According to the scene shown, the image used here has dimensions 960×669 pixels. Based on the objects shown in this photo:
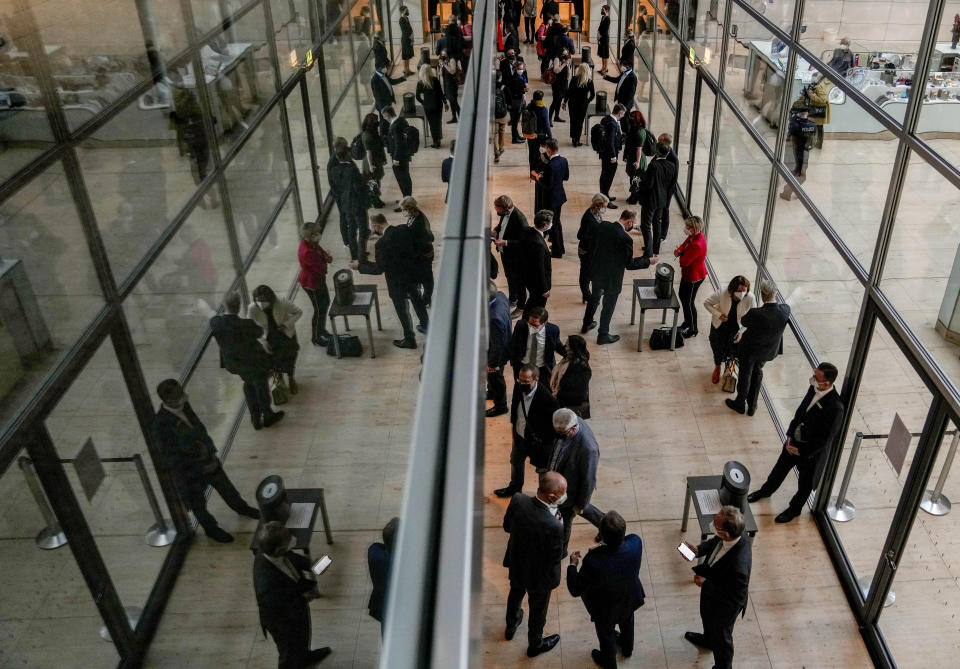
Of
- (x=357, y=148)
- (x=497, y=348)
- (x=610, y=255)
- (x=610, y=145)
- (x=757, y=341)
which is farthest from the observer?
(x=610, y=145)

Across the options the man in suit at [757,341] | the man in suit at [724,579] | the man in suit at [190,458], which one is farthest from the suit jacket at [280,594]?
the man in suit at [757,341]

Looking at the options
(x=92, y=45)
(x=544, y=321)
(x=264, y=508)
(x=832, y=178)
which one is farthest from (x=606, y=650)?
(x=832, y=178)

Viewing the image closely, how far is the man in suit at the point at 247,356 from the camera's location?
1.95 m

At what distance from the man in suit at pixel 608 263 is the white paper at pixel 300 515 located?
849cm

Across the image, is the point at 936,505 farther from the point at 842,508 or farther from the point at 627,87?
the point at 627,87

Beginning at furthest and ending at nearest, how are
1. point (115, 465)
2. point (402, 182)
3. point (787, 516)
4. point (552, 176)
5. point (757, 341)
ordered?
point (552, 176), point (757, 341), point (787, 516), point (402, 182), point (115, 465)

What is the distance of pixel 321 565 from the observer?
5.78 ft

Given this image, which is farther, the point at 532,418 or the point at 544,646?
the point at 532,418

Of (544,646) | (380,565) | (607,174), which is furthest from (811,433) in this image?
(607,174)

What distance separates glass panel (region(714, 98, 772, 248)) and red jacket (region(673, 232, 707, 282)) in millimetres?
841

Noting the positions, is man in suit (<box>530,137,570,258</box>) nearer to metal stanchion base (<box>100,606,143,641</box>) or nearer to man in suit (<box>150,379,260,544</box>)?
man in suit (<box>150,379,260,544</box>)

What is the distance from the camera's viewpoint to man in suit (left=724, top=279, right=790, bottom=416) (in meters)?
8.21

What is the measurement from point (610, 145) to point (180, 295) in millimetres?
12666

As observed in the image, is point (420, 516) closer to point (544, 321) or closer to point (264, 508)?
point (264, 508)
